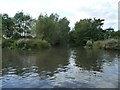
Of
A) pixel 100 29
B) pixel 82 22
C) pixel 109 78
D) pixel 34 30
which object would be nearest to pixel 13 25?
pixel 34 30

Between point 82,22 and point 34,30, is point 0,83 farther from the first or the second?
point 82,22

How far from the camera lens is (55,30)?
60312mm

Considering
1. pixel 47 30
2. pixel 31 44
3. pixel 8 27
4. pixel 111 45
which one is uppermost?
pixel 8 27

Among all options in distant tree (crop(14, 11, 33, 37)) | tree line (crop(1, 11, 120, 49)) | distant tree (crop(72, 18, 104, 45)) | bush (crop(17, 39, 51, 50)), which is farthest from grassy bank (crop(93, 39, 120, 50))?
distant tree (crop(14, 11, 33, 37))

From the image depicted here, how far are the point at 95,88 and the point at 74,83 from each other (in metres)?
1.51

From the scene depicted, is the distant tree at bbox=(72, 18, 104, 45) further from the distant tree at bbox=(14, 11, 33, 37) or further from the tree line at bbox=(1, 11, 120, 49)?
the distant tree at bbox=(14, 11, 33, 37)

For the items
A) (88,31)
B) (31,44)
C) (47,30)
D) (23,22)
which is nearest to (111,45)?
(31,44)

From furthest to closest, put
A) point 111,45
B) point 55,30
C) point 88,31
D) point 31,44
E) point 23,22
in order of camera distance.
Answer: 1. point 23,22
2. point 88,31
3. point 55,30
4. point 31,44
5. point 111,45

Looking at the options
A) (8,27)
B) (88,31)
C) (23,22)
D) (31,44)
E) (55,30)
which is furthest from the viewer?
(23,22)

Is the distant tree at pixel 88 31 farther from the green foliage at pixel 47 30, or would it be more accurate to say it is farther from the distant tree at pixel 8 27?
the distant tree at pixel 8 27

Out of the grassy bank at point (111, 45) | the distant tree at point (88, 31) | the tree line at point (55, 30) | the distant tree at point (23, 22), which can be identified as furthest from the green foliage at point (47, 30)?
the grassy bank at point (111, 45)

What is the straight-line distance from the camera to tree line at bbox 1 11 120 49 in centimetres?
5938

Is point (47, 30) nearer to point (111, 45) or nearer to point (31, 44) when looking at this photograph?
point (31, 44)

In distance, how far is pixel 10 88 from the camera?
11.5 meters
